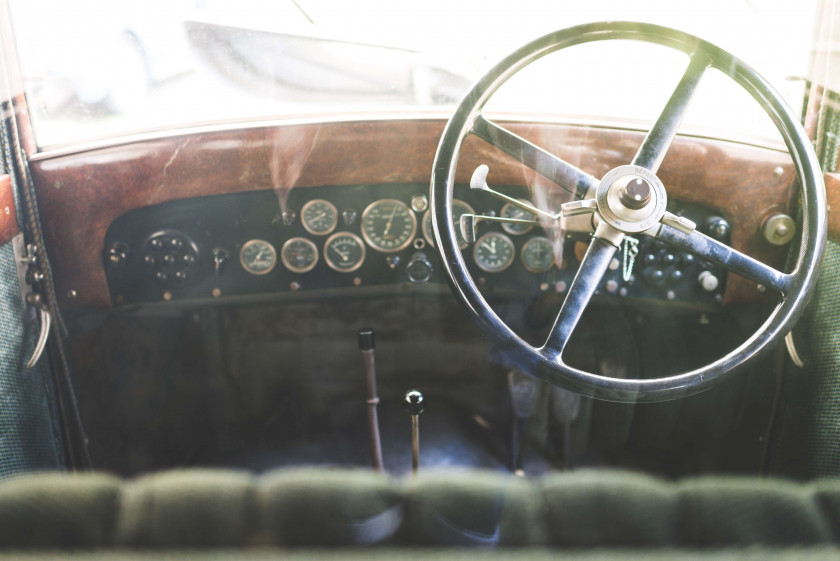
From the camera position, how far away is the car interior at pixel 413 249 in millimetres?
1323

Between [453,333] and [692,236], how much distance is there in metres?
1.06

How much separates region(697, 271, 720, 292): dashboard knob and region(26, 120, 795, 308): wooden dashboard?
6 centimetres

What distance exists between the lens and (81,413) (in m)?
1.94

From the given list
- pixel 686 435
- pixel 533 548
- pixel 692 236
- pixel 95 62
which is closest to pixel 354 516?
pixel 533 548

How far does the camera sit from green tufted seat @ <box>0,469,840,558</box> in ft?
1.26

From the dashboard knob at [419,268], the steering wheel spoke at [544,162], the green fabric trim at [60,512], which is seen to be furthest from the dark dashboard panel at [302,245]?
the green fabric trim at [60,512]

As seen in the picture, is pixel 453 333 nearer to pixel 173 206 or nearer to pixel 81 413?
pixel 173 206

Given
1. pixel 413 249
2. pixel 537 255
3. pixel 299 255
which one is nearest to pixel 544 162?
pixel 537 255

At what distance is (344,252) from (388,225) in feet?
0.54

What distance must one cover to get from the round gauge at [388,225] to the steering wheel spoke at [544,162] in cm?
53

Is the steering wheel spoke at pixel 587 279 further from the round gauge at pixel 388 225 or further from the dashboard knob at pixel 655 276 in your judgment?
the round gauge at pixel 388 225

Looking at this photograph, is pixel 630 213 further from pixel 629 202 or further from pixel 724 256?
pixel 724 256

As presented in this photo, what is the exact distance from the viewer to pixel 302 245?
74.1 inches

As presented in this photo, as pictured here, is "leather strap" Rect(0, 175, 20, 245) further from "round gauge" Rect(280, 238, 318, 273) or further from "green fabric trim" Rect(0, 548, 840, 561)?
"green fabric trim" Rect(0, 548, 840, 561)
